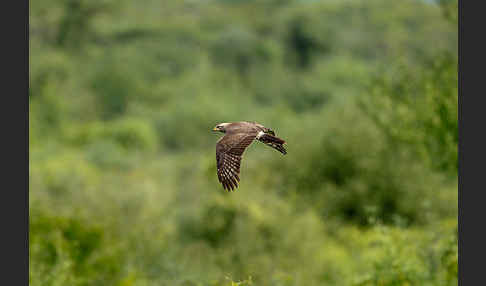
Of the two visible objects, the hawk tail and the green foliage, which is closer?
the hawk tail

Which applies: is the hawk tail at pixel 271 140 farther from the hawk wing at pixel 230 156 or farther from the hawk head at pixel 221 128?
the hawk head at pixel 221 128

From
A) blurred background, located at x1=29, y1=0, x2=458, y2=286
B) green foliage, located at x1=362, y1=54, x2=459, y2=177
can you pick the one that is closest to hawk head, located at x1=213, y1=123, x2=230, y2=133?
blurred background, located at x1=29, y1=0, x2=458, y2=286

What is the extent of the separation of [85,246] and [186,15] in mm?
98516

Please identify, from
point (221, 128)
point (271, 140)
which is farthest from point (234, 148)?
Answer: point (221, 128)

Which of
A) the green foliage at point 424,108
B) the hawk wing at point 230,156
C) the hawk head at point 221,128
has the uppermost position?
the green foliage at point 424,108

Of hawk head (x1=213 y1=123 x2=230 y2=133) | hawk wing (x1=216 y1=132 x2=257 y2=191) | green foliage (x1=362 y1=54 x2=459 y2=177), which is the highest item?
green foliage (x1=362 y1=54 x2=459 y2=177)

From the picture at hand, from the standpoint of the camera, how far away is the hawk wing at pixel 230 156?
6.98 metres

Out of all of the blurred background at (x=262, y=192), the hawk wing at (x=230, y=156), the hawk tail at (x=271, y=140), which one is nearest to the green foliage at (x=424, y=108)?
the blurred background at (x=262, y=192)

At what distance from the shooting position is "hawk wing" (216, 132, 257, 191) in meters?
6.98

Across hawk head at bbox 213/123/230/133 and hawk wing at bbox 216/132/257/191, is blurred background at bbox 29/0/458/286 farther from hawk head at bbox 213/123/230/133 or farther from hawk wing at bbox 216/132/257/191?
hawk head at bbox 213/123/230/133

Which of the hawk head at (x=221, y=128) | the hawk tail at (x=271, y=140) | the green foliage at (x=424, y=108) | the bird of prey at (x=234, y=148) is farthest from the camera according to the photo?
the green foliage at (x=424, y=108)

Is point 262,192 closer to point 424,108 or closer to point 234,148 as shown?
point 424,108

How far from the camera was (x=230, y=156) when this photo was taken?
7062 mm

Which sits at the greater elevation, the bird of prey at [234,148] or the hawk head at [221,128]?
the hawk head at [221,128]
